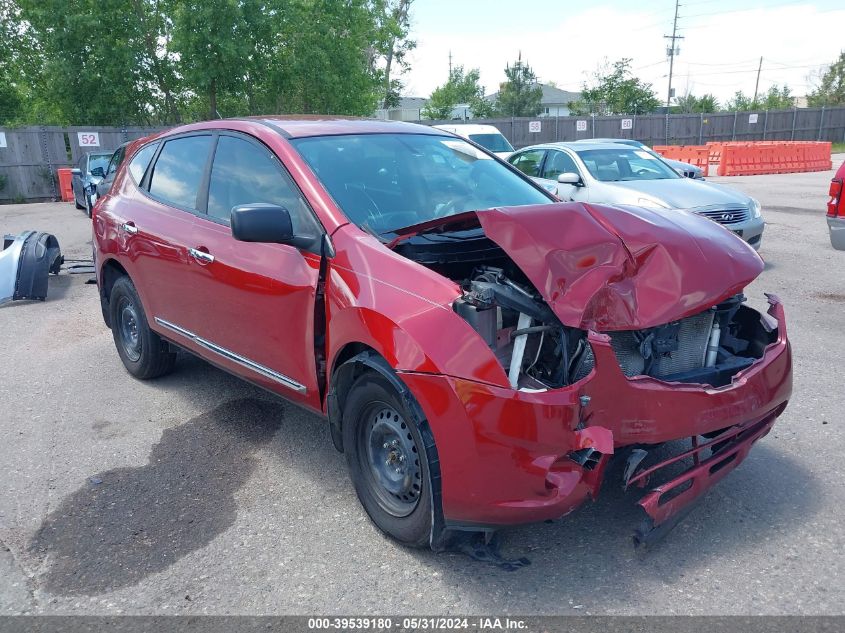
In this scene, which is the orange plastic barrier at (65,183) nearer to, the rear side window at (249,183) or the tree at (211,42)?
the tree at (211,42)

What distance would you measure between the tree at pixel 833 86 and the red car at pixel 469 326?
6709 centimetres

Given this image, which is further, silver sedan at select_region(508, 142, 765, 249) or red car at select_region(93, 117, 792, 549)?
silver sedan at select_region(508, 142, 765, 249)

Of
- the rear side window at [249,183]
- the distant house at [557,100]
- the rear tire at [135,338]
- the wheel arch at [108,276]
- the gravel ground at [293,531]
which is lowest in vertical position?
the gravel ground at [293,531]

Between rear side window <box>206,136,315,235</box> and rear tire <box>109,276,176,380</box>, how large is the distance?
145 cm

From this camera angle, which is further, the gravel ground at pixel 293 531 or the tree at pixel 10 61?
the tree at pixel 10 61

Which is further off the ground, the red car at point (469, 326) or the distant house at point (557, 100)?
the distant house at point (557, 100)

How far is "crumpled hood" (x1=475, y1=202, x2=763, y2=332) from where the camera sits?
2.84m

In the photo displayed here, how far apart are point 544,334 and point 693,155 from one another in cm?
2831

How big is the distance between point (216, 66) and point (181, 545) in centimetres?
2375

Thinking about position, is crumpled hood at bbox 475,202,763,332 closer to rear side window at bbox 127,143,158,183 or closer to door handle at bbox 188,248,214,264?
door handle at bbox 188,248,214,264

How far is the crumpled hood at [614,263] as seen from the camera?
2.84 m

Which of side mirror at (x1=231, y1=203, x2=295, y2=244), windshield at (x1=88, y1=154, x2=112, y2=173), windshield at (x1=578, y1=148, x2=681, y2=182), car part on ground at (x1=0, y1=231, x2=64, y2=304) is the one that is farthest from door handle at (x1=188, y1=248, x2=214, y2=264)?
windshield at (x1=88, y1=154, x2=112, y2=173)

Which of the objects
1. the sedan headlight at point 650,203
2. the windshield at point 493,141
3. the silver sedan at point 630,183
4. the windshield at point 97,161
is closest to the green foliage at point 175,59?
the windshield at point 97,161

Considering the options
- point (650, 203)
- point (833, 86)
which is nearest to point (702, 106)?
point (833, 86)
